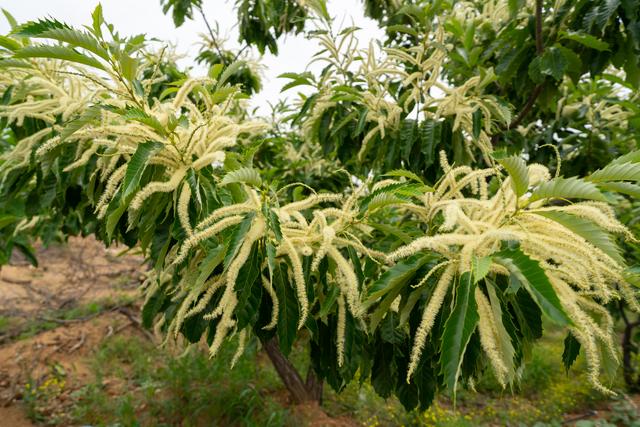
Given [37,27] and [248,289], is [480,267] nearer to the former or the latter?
[248,289]

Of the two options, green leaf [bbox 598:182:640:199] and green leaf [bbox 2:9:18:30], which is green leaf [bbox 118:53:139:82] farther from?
green leaf [bbox 598:182:640:199]

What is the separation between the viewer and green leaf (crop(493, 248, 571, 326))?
682 millimetres

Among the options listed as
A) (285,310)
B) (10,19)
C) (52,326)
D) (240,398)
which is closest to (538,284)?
(285,310)

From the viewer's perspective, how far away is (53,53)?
3.33 ft

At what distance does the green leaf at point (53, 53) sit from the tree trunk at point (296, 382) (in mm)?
2669

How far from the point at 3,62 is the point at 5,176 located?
800mm

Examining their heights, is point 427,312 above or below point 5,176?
below

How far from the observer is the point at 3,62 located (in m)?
1.12

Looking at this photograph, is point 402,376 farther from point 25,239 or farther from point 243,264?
point 25,239

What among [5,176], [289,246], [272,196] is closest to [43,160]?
[5,176]

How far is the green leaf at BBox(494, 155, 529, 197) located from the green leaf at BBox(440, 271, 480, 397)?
0.23 metres

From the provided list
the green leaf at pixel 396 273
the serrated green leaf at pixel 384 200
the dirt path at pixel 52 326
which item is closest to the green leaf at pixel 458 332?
the green leaf at pixel 396 273

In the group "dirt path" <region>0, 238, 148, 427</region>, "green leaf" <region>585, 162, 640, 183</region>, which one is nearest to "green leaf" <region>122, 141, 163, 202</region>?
"green leaf" <region>585, 162, 640, 183</region>

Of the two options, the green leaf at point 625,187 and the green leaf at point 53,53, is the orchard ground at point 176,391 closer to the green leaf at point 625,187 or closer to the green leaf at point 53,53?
the green leaf at point 53,53
